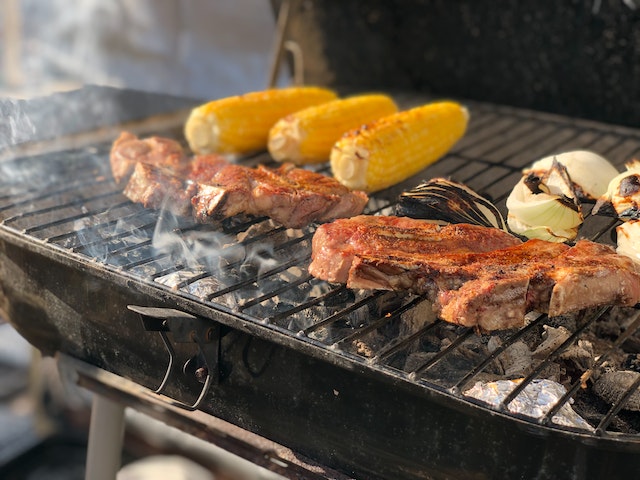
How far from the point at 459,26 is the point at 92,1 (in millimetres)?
2922

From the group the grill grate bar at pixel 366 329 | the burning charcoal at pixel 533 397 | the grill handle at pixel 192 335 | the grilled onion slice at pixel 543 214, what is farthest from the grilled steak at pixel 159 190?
the burning charcoal at pixel 533 397

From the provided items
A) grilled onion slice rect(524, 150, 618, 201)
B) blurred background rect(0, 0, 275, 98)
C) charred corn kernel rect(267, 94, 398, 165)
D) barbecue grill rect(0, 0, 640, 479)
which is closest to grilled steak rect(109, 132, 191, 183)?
barbecue grill rect(0, 0, 640, 479)

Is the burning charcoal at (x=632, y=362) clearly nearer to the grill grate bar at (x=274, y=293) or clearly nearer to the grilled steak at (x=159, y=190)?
the grill grate bar at (x=274, y=293)

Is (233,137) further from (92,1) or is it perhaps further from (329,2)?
(92,1)

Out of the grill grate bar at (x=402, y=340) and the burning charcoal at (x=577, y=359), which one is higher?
the grill grate bar at (x=402, y=340)

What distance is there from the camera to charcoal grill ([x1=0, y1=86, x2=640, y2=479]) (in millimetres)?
1834

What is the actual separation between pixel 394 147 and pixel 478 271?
1.13 meters

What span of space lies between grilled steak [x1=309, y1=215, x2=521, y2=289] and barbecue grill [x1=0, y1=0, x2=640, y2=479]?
11 centimetres

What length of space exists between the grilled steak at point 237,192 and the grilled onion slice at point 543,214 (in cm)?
53

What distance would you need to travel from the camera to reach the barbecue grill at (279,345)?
184 cm

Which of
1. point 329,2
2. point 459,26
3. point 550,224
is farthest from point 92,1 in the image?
point 550,224

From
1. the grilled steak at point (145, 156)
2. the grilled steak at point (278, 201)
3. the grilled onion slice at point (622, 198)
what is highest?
the grilled onion slice at point (622, 198)

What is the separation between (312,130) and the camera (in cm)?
339

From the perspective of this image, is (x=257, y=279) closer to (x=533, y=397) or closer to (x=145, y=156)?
(x=533, y=397)
